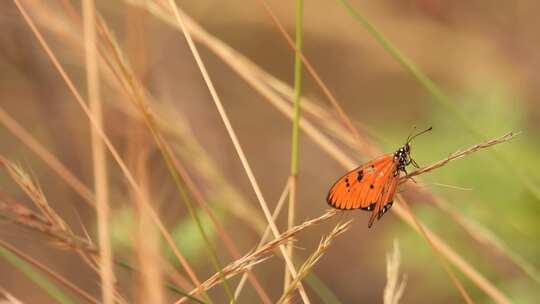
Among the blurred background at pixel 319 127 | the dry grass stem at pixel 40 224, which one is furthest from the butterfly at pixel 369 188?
the blurred background at pixel 319 127

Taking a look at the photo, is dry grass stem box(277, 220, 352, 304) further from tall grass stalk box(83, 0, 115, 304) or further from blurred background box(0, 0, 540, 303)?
blurred background box(0, 0, 540, 303)

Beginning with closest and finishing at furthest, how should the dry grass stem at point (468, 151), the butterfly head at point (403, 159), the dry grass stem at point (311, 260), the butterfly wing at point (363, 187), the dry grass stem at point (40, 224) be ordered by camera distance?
the dry grass stem at point (40, 224) < the dry grass stem at point (311, 260) < the dry grass stem at point (468, 151) < the butterfly wing at point (363, 187) < the butterfly head at point (403, 159)

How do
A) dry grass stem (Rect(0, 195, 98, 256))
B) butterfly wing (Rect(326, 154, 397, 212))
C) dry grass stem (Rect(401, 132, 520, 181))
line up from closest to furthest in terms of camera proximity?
dry grass stem (Rect(0, 195, 98, 256)), dry grass stem (Rect(401, 132, 520, 181)), butterfly wing (Rect(326, 154, 397, 212))

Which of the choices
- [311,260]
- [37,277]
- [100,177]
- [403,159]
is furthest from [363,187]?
[37,277]

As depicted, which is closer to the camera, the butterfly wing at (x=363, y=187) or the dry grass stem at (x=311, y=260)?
the dry grass stem at (x=311, y=260)

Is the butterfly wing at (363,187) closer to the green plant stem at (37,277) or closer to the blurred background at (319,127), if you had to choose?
the green plant stem at (37,277)

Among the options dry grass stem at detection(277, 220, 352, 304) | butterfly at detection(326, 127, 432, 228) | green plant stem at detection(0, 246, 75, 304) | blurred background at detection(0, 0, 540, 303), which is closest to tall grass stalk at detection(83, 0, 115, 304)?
green plant stem at detection(0, 246, 75, 304)

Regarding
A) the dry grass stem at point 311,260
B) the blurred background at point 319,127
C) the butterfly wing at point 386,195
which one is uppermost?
the blurred background at point 319,127

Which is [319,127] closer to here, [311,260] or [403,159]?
[403,159]
